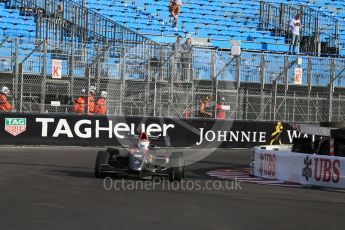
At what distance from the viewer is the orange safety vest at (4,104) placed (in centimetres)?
2194

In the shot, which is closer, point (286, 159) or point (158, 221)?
point (158, 221)

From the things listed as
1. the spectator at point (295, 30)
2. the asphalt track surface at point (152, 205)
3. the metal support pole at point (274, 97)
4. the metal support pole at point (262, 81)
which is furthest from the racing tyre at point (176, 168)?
the spectator at point (295, 30)

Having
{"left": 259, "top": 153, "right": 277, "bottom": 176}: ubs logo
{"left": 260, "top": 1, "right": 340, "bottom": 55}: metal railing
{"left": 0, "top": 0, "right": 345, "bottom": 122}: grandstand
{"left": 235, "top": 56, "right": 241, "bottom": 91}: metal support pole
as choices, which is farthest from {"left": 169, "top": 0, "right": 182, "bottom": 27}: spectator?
{"left": 259, "top": 153, "right": 277, "bottom": 176}: ubs logo

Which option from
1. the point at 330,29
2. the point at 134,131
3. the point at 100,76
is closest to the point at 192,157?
the point at 134,131

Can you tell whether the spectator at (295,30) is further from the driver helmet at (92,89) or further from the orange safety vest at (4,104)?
the orange safety vest at (4,104)

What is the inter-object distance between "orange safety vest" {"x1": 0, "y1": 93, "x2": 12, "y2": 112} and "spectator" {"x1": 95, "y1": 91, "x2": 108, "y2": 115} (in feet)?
10.1

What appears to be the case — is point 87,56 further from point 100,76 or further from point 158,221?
point 158,221

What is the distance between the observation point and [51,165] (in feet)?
52.1

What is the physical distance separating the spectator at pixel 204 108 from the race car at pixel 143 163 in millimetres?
11306

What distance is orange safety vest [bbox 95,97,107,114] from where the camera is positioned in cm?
2302

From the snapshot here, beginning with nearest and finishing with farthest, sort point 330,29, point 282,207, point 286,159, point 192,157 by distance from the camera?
point 282,207 < point 286,159 < point 192,157 < point 330,29

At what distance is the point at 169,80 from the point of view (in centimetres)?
2362

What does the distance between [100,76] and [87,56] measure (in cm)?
85

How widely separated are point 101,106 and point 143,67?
2097 mm
